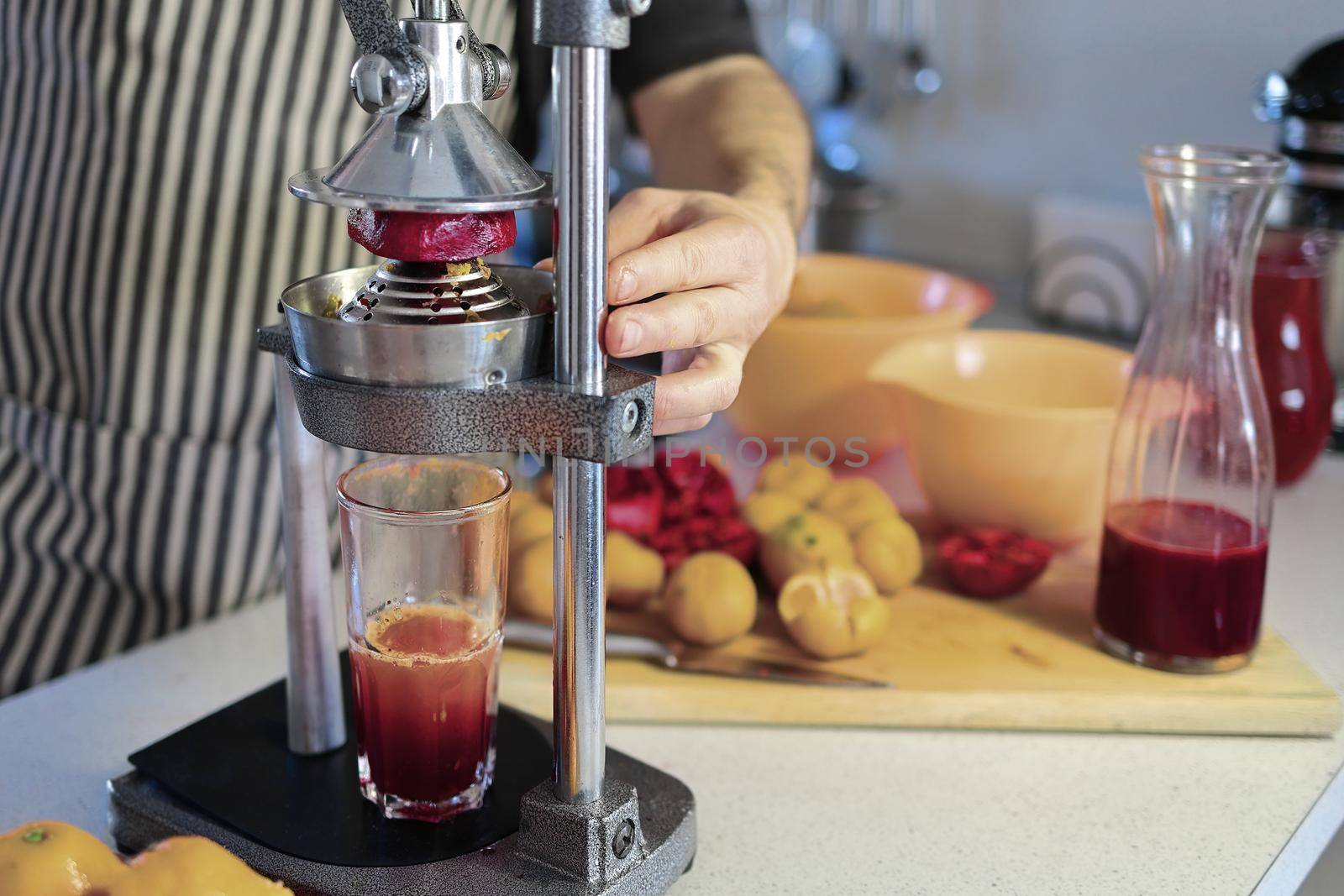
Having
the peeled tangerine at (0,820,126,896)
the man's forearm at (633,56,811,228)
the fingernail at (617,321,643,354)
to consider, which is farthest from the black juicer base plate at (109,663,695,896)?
the man's forearm at (633,56,811,228)

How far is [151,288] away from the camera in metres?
1.05

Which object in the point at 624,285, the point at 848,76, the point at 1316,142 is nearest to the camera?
the point at 624,285

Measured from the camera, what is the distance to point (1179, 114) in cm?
164

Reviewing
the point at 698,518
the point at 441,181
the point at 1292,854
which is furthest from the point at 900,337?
the point at 441,181

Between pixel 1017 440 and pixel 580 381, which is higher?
pixel 580 381

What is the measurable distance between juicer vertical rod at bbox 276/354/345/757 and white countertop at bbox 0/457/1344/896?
0.12 meters

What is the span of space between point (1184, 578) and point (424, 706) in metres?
0.48

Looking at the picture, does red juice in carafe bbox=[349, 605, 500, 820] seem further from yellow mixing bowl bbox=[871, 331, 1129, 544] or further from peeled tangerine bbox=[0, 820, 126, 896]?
yellow mixing bowl bbox=[871, 331, 1129, 544]

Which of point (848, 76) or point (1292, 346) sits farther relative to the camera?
point (848, 76)

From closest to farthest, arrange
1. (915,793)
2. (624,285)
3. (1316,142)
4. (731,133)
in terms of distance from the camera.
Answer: (624,285)
(915,793)
(731,133)
(1316,142)

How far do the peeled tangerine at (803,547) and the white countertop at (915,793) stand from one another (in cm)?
13

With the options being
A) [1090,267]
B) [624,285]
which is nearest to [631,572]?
[624,285]

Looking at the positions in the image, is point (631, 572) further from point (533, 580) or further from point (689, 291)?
point (689, 291)

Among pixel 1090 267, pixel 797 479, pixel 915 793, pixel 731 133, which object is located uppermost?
pixel 731 133
